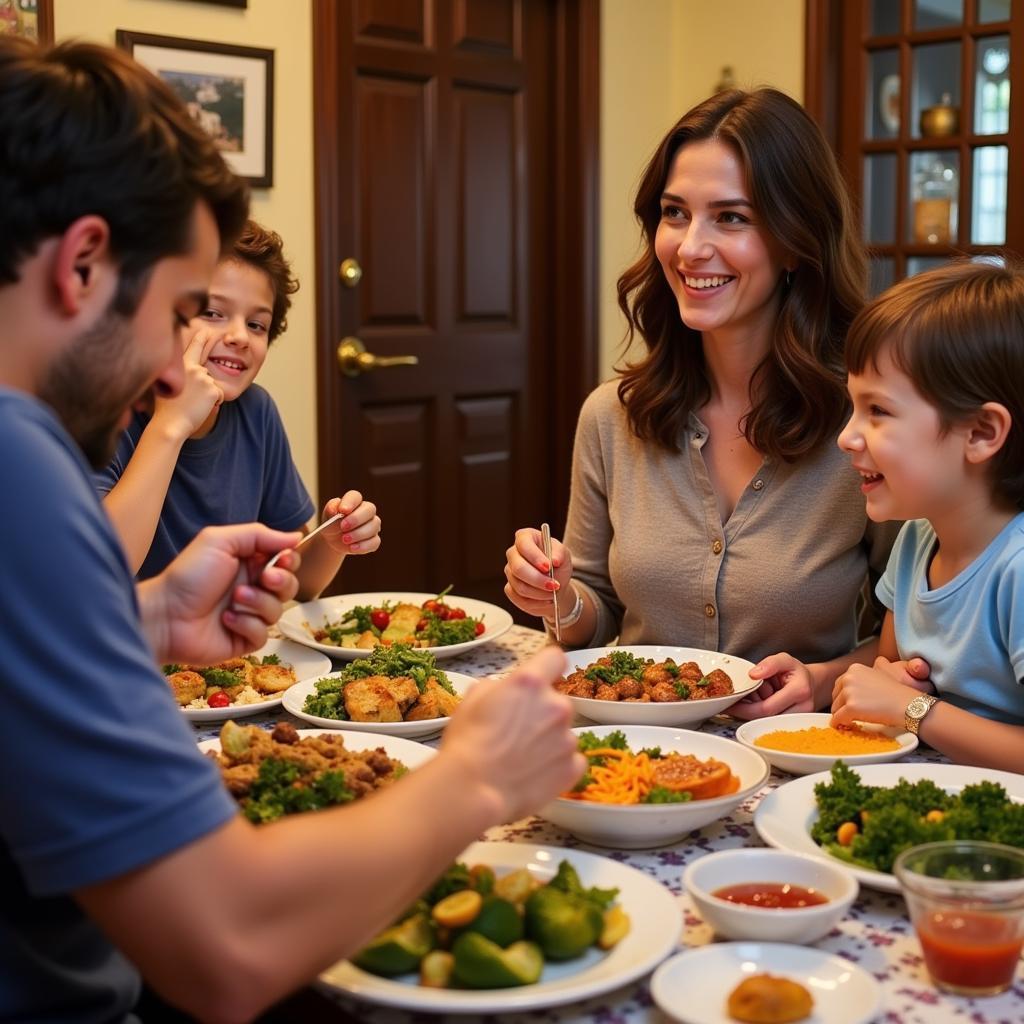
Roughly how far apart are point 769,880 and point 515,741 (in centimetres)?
30

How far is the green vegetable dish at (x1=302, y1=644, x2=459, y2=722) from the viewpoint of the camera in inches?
68.7

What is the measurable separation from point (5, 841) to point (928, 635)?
1.26m

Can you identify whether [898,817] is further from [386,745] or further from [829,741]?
[386,745]

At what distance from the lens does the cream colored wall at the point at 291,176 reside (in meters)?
3.85

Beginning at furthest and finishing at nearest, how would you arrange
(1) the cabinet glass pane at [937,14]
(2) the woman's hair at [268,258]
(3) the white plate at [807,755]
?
(1) the cabinet glass pane at [937,14], (2) the woman's hair at [268,258], (3) the white plate at [807,755]

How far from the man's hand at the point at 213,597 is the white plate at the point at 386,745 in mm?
180

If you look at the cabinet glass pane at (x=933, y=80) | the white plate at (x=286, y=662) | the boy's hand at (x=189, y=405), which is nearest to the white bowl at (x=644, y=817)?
the white plate at (x=286, y=662)

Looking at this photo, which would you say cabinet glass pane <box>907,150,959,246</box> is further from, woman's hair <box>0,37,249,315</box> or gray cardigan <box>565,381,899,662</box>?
woman's hair <box>0,37,249,315</box>

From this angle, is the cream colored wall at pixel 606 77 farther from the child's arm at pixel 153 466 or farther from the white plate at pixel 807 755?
the white plate at pixel 807 755

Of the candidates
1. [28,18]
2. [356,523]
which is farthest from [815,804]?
[28,18]

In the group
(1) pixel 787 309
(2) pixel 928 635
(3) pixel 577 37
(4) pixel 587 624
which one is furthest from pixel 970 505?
(3) pixel 577 37

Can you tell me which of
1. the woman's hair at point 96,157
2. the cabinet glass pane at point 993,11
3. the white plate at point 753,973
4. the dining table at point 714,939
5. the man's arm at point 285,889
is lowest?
the dining table at point 714,939

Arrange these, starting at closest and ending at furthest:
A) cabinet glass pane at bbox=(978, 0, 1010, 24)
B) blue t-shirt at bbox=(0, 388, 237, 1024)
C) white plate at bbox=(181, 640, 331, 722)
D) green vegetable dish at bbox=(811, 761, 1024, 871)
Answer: blue t-shirt at bbox=(0, 388, 237, 1024) → green vegetable dish at bbox=(811, 761, 1024, 871) → white plate at bbox=(181, 640, 331, 722) → cabinet glass pane at bbox=(978, 0, 1010, 24)

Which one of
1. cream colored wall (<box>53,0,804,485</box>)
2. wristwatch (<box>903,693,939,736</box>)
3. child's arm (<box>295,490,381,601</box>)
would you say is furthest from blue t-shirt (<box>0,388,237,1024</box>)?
cream colored wall (<box>53,0,804,485</box>)
